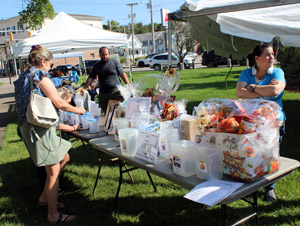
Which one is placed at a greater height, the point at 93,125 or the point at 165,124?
the point at 165,124

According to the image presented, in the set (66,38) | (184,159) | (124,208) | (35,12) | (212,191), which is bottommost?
(124,208)

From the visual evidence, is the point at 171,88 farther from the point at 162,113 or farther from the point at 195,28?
the point at 195,28

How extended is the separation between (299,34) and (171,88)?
155 centimetres

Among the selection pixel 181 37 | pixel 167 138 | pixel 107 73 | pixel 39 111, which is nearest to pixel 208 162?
pixel 167 138

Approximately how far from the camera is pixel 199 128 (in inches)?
71.5

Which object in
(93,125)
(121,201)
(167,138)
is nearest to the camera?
(167,138)

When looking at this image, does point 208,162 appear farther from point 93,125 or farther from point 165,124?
point 93,125

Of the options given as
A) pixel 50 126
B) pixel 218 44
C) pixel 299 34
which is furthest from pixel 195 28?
pixel 50 126

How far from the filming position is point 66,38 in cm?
767

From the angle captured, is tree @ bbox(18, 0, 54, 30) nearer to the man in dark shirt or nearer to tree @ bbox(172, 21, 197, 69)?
the man in dark shirt

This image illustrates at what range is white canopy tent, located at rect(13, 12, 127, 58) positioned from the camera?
751 centimetres

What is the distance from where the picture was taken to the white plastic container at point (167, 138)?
214cm

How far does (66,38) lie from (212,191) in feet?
23.5

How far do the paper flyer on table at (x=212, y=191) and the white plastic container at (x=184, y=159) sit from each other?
180 millimetres
